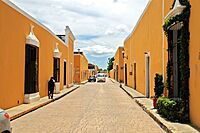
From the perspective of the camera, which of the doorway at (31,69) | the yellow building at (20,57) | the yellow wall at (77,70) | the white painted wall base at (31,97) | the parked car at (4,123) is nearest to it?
the parked car at (4,123)

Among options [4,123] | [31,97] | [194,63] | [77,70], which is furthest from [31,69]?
[77,70]

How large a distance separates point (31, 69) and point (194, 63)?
11268 millimetres

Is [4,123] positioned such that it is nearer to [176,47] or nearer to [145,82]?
[176,47]

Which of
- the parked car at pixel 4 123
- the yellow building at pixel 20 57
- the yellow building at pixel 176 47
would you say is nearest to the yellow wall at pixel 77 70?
the yellow building at pixel 20 57

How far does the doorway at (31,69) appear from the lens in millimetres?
17953

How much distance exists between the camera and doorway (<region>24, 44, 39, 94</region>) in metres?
18.0

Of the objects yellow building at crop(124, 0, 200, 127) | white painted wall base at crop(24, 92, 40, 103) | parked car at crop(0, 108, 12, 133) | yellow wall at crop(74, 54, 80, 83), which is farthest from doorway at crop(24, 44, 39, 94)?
yellow wall at crop(74, 54, 80, 83)

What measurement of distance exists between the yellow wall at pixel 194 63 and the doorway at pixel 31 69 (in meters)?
10.3

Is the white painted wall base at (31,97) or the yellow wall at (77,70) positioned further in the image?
the yellow wall at (77,70)

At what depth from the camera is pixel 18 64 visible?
1641 centimetres

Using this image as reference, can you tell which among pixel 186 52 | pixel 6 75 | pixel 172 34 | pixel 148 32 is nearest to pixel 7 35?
pixel 6 75

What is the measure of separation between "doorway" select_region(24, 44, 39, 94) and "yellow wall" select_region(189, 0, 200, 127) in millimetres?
10258

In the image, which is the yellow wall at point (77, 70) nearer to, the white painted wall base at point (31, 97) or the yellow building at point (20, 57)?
the yellow building at point (20, 57)

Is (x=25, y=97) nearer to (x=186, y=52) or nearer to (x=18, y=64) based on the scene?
(x=18, y=64)
